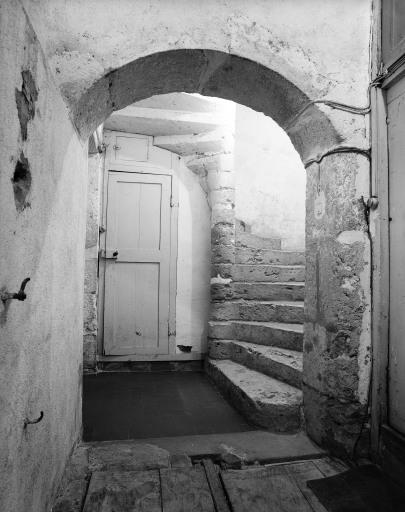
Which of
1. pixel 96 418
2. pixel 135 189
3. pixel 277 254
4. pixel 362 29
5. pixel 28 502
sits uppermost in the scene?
pixel 362 29

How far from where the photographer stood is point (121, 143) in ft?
13.4

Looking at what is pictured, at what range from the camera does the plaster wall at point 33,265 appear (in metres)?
0.94

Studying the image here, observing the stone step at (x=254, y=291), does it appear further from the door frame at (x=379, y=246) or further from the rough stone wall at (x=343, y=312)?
the door frame at (x=379, y=246)

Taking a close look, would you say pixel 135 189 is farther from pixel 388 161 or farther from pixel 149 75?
pixel 388 161

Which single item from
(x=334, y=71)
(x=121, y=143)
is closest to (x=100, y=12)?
(x=334, y=71)

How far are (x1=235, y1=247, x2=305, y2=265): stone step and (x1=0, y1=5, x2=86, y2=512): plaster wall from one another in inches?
112

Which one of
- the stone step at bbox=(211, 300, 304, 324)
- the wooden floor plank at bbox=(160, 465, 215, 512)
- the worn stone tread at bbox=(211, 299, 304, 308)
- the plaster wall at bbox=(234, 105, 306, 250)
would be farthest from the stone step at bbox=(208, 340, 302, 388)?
the plaster wall at bbox=(234, 105, 306, 250)

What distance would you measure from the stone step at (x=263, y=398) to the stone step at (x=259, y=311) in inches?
25.6

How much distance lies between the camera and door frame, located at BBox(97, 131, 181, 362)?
398cm

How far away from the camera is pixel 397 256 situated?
1.75m

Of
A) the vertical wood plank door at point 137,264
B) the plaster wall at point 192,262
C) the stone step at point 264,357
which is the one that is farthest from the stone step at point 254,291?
the vertical wood plank door at point 137,264

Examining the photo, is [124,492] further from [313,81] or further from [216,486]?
[313,81]

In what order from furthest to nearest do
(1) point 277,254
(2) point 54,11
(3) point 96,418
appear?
1. (1) point 277,254
2. (3) point 96,418
3. (2) point 54,11

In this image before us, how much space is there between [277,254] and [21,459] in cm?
Answer: 372
